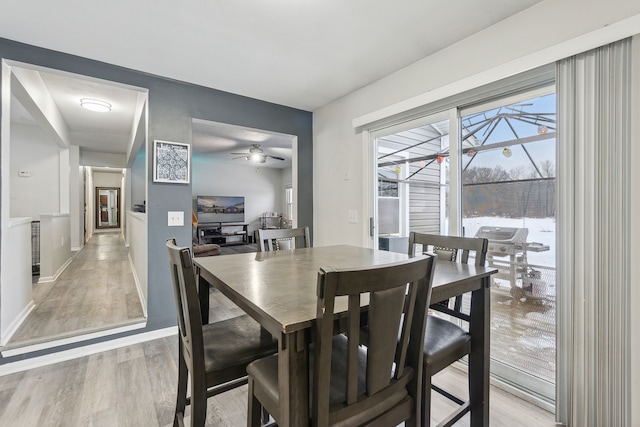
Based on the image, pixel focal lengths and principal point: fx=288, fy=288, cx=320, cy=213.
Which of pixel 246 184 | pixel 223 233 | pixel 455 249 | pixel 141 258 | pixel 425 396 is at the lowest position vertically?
pixel 425 396

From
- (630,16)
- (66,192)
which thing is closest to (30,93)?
(66,192)

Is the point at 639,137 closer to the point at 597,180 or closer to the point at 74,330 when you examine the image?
the point at 597,180

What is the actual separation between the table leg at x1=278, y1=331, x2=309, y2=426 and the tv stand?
8.47 meters

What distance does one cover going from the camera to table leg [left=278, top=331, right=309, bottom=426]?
775 mm

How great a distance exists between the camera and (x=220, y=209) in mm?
9008

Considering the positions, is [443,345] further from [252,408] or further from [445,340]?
[252,408]

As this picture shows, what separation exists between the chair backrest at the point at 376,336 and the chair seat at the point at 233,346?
45cm

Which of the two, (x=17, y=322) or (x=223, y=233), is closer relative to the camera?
(x=17, y=322)

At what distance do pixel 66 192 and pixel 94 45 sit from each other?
15.0 ft

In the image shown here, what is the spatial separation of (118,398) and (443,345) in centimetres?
195

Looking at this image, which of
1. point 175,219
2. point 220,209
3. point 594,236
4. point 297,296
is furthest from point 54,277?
point 594,236

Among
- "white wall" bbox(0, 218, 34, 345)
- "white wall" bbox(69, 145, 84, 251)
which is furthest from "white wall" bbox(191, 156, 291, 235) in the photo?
"white wall" bbox(0, 218, 34, 345)

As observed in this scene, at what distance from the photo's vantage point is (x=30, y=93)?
9.51ft

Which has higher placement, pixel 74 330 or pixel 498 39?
pixel 498 39
